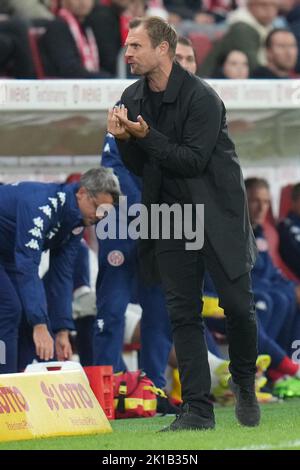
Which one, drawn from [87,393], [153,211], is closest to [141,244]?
[153,211]

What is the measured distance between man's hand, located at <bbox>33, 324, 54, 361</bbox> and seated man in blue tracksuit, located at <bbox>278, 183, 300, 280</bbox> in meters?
3.08

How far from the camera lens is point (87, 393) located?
6.98 m

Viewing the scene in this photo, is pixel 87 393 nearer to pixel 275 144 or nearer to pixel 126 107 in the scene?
→ pixel 126 107

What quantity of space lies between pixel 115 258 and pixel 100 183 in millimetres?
633

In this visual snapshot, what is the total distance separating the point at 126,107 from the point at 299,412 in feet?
7.61

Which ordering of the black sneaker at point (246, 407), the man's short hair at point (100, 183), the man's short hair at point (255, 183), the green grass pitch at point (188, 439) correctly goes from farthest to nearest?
the man's short hair at point (255, 183), the man's short hair at point (100, 183), the black sneaker at point (246, 407), the green grass pitch at point (188, 439)

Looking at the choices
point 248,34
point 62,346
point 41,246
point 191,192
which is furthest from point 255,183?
point 191,192

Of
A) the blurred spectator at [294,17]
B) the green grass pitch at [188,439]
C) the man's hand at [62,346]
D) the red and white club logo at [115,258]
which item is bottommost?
the green grass pitch at [188,439]

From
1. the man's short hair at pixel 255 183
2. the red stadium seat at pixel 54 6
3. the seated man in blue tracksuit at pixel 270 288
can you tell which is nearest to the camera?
the seated man in blue tracksuit at pixel 270 288

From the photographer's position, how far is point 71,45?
1162 cm

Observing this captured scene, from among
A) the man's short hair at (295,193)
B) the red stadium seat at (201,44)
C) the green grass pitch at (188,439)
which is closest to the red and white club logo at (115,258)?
the green grass pitch at (188,439)

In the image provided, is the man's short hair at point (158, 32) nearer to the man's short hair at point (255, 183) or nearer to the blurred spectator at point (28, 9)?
the man's short hair at point (255, 183)

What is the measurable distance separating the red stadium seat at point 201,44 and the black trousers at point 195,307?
19.9 ft

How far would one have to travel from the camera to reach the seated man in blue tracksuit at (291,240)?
1053cm
